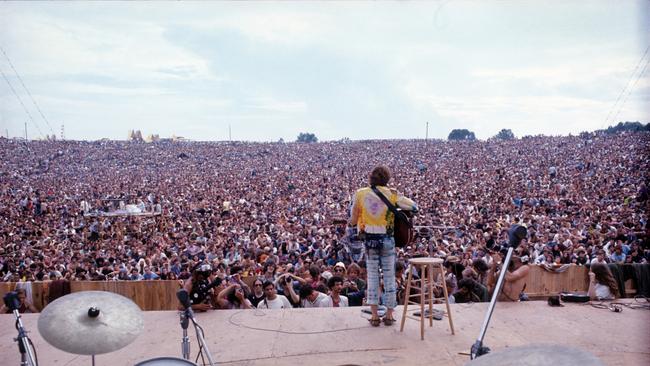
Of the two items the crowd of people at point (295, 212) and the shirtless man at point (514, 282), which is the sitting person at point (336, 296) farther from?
the shirtless man at point (514, 282)

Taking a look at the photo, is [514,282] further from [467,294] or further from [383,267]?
[383,267]

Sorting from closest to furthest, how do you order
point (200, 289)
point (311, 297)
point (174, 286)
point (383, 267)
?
point (383, 267)
point (200, 289)
point (311, 297)
point (174, 286)

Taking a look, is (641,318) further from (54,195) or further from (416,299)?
(54,195)

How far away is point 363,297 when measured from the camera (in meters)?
6.40

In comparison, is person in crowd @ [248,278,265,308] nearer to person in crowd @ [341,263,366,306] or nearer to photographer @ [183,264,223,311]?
photographer @ [183,264,223,311]

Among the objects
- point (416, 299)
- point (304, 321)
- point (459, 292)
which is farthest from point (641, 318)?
point (304, 321)

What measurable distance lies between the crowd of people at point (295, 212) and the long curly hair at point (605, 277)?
825 mm

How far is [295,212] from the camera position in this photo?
1844 centimetres

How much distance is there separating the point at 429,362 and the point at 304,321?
4.61 ft

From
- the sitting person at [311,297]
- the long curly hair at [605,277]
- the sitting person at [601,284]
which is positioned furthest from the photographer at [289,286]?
the long curly hair at [605,277]

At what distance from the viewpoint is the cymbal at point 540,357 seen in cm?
A: 146

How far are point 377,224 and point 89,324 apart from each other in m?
2.31

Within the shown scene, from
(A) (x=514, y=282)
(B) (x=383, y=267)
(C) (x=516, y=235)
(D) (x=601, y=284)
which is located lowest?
(D) (x=601, y=284)

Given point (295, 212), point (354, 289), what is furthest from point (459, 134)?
point (354, 289)
